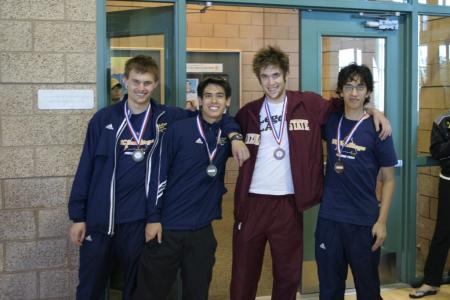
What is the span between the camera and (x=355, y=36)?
11.4 feet

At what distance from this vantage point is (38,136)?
2.84 meters

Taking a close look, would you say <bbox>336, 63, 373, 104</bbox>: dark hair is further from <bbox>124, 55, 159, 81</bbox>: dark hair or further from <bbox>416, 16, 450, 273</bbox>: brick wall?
<bbox>416, 16, 450, 273</bbox>: brick wall

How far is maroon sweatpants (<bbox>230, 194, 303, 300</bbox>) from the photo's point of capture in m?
2.58

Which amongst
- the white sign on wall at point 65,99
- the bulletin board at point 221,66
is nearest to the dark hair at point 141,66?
the white sign on wall at point 65,99

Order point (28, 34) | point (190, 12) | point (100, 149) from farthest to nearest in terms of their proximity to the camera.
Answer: point (190, 12), point (28, 34), point (100, 149)

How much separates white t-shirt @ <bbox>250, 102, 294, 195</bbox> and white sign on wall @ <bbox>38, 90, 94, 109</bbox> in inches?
40.4

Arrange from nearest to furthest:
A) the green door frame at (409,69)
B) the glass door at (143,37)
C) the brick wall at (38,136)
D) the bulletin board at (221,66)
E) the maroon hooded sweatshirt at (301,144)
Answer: the maroon hooded sweatshirt at (301,144) → the brick wall at (38,136) → the glass door at (143,37) → the green door frame at (409,69) → the bulletin board at (221,66)

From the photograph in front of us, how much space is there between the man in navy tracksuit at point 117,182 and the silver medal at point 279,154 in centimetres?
27

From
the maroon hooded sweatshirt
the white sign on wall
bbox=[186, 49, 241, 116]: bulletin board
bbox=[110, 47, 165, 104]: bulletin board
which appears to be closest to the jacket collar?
the maroon hooded sweatshirt

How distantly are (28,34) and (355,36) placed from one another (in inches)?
83.3

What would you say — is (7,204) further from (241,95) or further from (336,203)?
(241,95)

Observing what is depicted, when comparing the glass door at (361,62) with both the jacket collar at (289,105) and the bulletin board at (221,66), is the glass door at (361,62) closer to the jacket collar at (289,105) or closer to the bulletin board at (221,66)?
the jacket collar at (289,105)

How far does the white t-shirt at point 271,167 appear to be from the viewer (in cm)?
257

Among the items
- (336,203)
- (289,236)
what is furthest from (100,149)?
(336,203)
